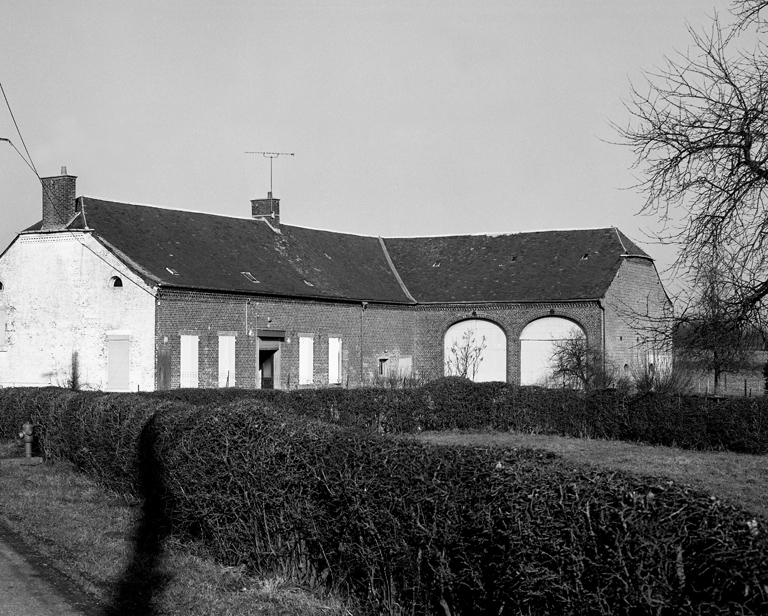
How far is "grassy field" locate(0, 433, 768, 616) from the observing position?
7469mm

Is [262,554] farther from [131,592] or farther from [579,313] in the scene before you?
[579,313]

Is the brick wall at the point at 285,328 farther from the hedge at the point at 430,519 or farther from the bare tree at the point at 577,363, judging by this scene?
the hedge at the point at 430,519

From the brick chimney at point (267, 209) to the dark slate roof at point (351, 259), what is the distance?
586 mm

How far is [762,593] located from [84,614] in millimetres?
5259

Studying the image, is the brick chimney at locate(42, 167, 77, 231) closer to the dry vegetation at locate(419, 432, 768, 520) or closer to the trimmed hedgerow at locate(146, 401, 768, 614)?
the dry vegetation at locate(419, 432, 768, 520)

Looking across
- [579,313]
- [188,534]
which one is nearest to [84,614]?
[188,534]

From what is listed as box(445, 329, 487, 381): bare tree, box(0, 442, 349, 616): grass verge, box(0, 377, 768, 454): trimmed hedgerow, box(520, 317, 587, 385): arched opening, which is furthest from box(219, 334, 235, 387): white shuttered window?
box(0, 442, 349, 616): grass verge

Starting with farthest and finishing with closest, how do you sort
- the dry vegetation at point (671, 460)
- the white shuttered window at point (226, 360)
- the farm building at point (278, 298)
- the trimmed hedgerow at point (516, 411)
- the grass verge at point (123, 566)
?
the white shuttered window at point (226, 360) → the farm building at point (278, 298) → the trimmed hedgerow at point (516, 411) → the dry vegetation at point (671, 460) → the grass verge at point (123, 566)

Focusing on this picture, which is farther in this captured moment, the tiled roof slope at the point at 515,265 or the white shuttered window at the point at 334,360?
the tiled roof slope at the point at 515,265

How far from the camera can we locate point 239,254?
36.2 metres

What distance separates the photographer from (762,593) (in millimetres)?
4090

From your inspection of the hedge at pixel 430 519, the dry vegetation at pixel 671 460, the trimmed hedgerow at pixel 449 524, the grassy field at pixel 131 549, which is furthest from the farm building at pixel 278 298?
the trimmed hedgerow at pixel 449 524

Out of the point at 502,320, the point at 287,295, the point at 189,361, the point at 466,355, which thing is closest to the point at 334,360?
the point at 287,295

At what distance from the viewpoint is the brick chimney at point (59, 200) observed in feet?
106
